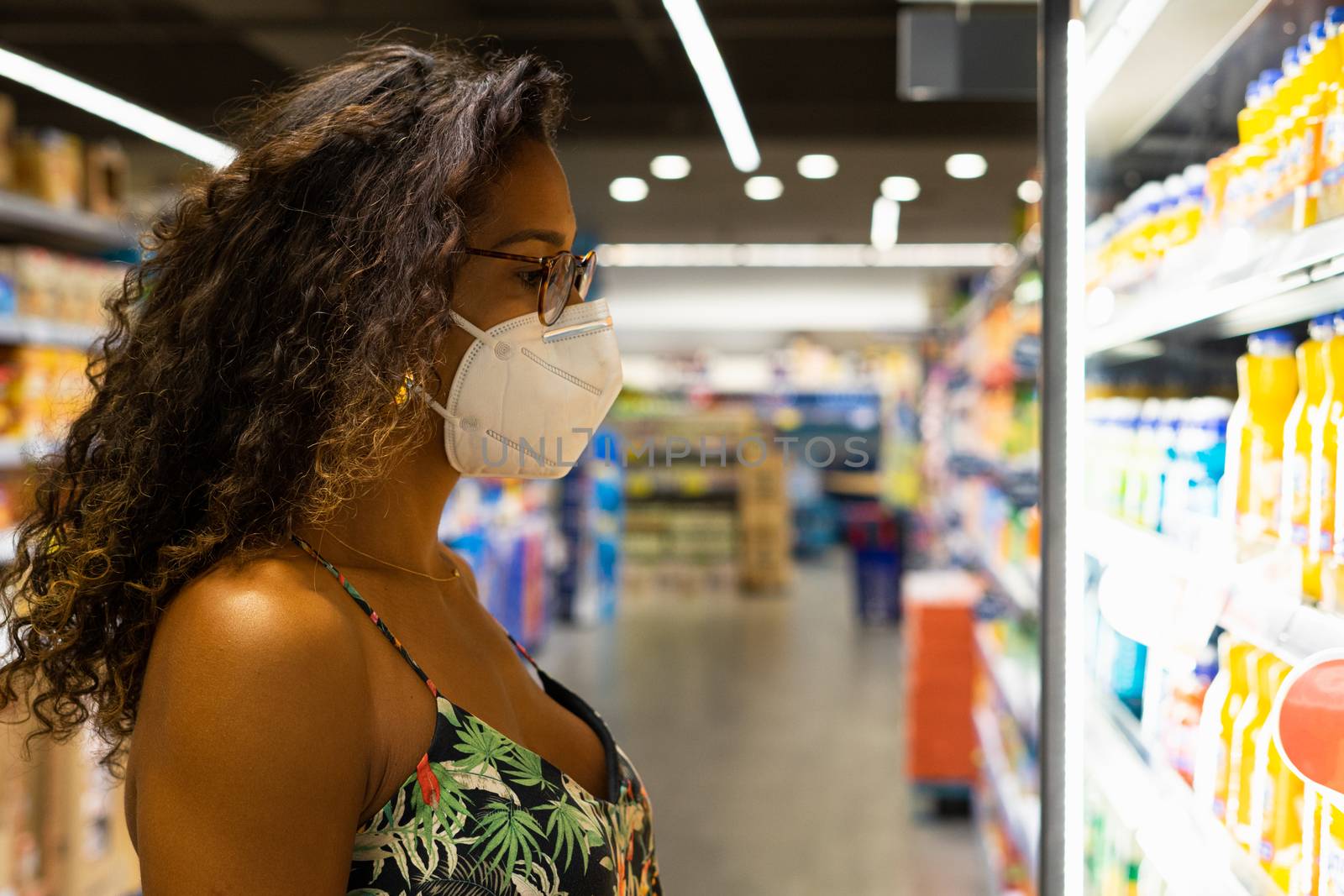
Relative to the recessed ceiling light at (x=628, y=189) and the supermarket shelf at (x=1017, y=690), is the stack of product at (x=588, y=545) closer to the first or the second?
the recessed ceiling light at (x=628, y=189)

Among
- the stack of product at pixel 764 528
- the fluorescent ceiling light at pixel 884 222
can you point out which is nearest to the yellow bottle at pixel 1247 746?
the fluorescent ceiling light at pixel 884 222

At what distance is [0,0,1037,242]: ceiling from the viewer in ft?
21.4

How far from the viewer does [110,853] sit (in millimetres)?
3240

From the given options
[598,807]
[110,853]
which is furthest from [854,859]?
[598,807]

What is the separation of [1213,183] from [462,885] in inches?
58.3

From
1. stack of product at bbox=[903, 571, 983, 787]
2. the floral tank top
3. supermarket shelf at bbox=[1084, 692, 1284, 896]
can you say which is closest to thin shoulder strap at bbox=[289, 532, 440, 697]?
the floral tank top

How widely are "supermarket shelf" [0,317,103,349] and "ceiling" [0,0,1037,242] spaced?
2591 mm

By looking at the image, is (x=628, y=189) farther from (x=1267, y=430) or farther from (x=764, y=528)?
(x=1267, y=430)

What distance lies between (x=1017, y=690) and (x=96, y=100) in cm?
488

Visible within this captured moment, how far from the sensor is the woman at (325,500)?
934mm

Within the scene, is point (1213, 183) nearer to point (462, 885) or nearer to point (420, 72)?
point (420, 72)

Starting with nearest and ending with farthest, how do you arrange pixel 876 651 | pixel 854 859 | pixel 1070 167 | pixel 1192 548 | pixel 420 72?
pixel 420 72 → pixel 1070 167 → pixel 1192 548 → pixel 854 859 → pixel 876 651

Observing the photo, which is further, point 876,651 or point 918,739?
point 876,651

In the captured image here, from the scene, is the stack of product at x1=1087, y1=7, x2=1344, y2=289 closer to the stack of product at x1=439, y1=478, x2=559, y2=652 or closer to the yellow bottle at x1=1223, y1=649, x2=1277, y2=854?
the yellow bottle at x1=1223, y1=649, x2=1277, y2=854
